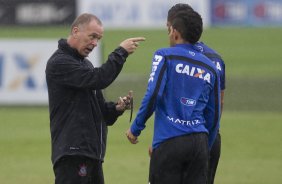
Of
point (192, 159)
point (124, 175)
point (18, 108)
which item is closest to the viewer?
point (192, 159)

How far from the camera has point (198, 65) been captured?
26.2 ft

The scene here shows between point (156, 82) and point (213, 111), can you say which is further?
point (213, 111)

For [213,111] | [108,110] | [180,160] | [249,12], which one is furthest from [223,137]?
[249,12]

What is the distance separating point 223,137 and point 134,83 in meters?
6.53

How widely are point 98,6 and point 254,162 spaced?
23.4m

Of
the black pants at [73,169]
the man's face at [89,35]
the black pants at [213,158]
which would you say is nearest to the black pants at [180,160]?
the black pants at [73,169]

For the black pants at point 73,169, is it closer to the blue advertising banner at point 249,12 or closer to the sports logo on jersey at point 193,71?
the sports logo on jersey at point 193,71

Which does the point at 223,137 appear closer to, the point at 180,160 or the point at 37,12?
the point at 180,160

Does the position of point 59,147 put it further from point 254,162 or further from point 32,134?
point 32,134

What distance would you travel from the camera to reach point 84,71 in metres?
8.27

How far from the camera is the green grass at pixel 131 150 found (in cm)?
1368

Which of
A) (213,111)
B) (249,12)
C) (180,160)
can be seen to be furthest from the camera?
(249,12)

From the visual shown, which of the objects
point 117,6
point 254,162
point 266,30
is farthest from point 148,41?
point 254,162

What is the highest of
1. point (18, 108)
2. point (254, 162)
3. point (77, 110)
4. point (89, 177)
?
point (77, 110)
